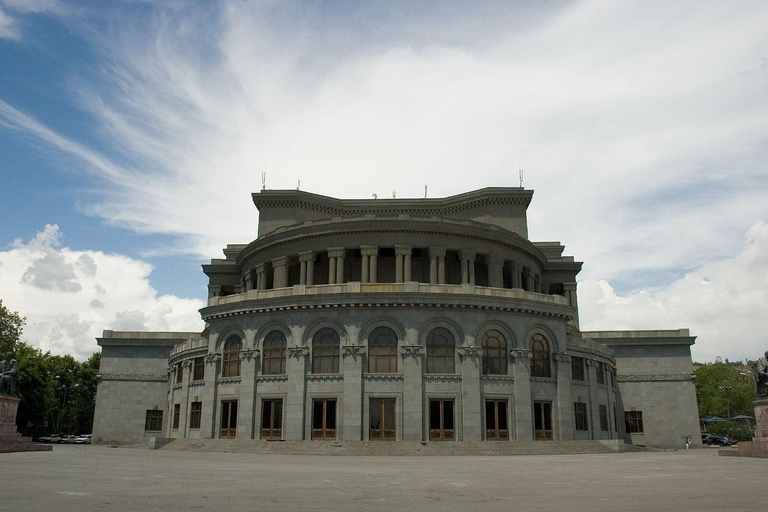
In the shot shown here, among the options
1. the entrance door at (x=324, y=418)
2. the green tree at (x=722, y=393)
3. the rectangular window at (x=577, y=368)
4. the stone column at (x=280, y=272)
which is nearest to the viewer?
the entrance door at (x=324, y=418)

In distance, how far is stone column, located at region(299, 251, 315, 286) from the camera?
50.5 meters

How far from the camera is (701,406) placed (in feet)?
310

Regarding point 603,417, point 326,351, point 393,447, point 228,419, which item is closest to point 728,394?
point 603,417

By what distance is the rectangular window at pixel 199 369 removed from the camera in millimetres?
48562

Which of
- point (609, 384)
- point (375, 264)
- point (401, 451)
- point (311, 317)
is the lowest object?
point (401, 451)

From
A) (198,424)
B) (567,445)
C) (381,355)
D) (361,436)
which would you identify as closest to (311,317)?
(381,355)

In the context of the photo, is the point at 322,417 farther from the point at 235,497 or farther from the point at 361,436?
the point at 235,497

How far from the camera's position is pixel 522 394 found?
4181 centimetres

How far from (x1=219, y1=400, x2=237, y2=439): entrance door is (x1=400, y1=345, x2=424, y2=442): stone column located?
38.9 feet

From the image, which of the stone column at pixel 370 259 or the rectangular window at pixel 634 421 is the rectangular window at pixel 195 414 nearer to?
the stone column at pixel 370 259

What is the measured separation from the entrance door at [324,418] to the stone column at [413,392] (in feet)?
14.7

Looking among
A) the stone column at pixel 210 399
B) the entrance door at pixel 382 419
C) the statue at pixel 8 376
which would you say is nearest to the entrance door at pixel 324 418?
the entrance door at pixel 382 419

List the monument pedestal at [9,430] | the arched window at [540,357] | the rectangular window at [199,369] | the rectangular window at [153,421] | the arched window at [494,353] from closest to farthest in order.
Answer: the monument pedestal at [9,430] → the arched window at [494,353] → the arched window at [540,357] → the rectangular window at [199,369] → the rectangular window at [153,421]

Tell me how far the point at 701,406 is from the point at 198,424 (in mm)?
76789
